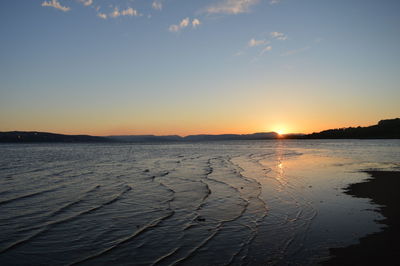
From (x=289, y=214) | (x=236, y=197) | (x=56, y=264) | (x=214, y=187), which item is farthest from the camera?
(x=214, y=187)

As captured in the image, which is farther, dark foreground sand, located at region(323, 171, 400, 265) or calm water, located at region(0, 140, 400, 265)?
calm water, located at region(0, 140, 400, 265)

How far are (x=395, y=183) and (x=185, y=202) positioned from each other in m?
14.3

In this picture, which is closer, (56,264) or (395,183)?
(56,264)

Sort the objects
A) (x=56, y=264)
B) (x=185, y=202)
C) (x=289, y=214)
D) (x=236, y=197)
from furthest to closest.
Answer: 1. (x=236, y=197)
2. (x=185, y=202)
3. (x=289, y=214)
4. (x=56, y=264)

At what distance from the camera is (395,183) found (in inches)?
786

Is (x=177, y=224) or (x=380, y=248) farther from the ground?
(x=380, y=248)

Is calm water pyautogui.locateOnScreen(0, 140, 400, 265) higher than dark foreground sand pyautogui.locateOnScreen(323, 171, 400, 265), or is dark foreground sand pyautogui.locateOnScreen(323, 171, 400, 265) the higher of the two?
dark foreground sand pyautogui.locateOnScreen(323, 171, 400, 265)

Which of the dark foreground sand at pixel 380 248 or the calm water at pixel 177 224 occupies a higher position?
the dark foreground sand at pixel 380 248

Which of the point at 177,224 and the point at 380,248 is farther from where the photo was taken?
the point at 177,224

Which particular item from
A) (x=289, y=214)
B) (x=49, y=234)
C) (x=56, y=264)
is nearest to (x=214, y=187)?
(x=289, y=214)

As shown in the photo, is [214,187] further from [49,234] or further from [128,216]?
[49,234]

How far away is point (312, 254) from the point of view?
770cm

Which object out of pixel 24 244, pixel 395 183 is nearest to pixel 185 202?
pixel 24 244

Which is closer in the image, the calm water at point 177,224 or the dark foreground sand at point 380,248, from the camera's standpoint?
the dark foreground sand at point 380,248
